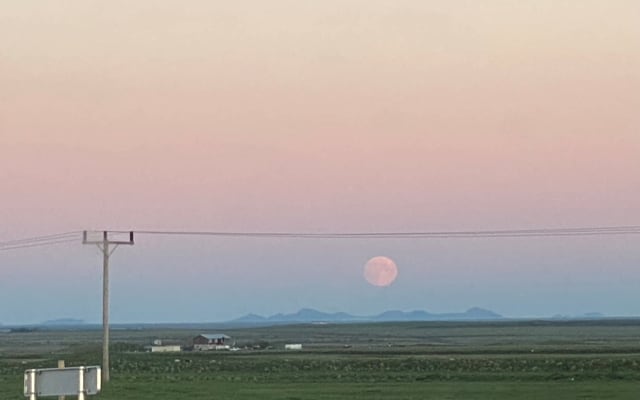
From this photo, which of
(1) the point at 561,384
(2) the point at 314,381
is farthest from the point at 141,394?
(1) the point at 561,384

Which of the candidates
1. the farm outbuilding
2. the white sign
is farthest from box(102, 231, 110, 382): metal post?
the farm outbuilding

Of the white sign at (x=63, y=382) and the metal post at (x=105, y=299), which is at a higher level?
the metal post at (x=105, y=299)

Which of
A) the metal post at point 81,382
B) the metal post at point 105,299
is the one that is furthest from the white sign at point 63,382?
the metal post at point 105,299

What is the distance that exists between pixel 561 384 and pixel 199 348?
100.0 m

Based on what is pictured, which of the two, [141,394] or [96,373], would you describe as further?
[141,394]

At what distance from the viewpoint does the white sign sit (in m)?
14.1

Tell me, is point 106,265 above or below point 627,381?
above

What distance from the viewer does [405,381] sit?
55438mm

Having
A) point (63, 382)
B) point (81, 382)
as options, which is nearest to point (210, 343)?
point (63, 382)

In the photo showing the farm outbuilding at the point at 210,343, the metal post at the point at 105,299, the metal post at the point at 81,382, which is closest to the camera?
the metal post at the point at 81,382

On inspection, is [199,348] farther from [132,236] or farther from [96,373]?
[96,373]

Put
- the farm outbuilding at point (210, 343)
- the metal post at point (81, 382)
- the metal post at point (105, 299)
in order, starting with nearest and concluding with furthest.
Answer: the metal post at point (81, 382) < the metal post at point (105, 299) < the farm outbuilding at point (210, 343)

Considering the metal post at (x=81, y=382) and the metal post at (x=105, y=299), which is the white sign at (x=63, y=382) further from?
the metal post at (x=105, y=299)

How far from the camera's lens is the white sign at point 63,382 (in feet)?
46.3
